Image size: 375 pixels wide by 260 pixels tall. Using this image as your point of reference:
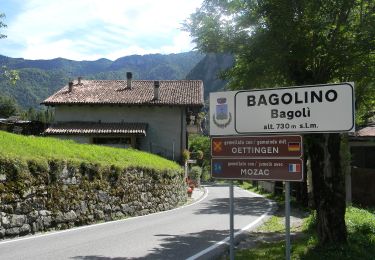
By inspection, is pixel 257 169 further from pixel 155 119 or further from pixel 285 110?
pixel 155 119

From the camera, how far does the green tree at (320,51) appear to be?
851 cm

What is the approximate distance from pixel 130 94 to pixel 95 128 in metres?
5.27

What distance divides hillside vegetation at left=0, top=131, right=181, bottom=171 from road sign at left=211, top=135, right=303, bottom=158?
22.4 feet

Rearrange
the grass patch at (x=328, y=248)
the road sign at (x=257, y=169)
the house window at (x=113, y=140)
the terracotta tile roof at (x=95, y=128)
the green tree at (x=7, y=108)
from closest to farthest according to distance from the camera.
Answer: the road sign at (x=257, y=169), the grass patch at (x=328, y=248), the terracotta tile roof at (x=95, y=128), the house window at (x=113, y=140), the green tree at (x=7, y=108)

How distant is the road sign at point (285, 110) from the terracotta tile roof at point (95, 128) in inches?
1145

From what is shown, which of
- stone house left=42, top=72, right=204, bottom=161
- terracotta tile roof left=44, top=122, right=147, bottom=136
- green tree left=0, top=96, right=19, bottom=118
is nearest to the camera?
terracotta tile roof left=44, top=122, right=147, bottom=136

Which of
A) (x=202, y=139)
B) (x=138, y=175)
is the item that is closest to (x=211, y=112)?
(x=138, y=175)

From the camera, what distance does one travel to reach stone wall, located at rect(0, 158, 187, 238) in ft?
34.6

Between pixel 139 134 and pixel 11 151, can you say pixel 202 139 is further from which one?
pixel 11 151

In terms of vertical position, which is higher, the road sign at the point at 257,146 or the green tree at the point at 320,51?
the green tree at the point at 320,51

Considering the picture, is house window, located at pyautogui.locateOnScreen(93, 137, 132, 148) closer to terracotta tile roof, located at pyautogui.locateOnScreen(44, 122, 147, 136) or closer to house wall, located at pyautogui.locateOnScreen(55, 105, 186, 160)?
terracotta tile roof, located at pyautogui.locateOnScreen(44, 122, 147, 136)

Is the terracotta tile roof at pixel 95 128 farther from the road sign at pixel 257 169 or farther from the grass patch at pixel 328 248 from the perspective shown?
the road sign at pixel 257 169

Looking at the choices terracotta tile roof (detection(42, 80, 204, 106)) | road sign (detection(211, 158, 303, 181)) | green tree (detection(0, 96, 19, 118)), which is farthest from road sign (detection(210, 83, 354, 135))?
green tree (detection(0, 96, 19, 118))

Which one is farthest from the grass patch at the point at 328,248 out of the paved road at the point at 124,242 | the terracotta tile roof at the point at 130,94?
the terracotta tile roof at the point at 130,94
